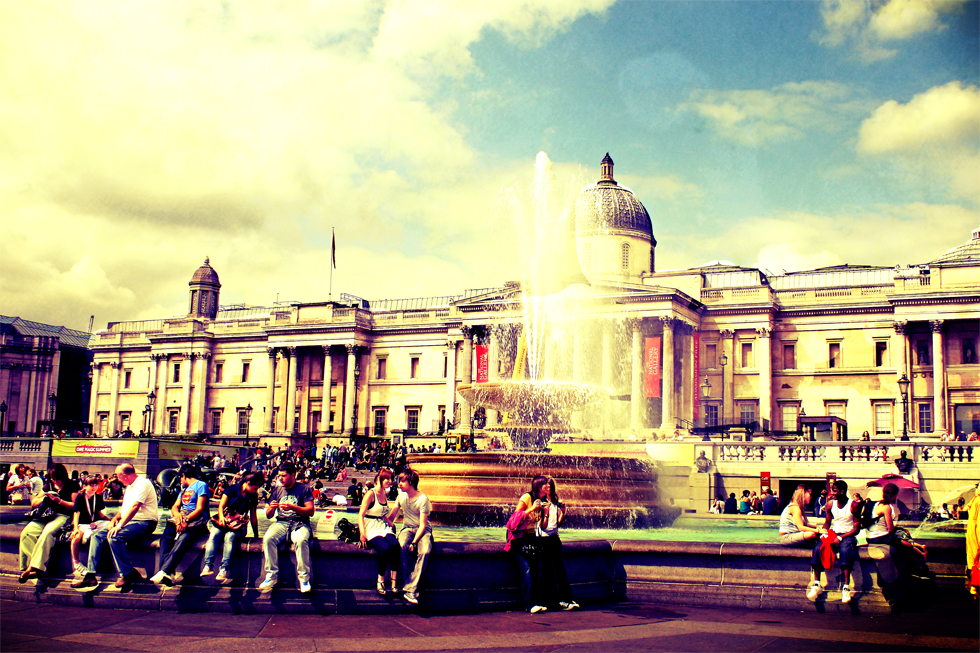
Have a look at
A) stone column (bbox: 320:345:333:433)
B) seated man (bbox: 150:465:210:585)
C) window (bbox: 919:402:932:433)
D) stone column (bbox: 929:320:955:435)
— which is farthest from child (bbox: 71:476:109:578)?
stone column (bbox: 320:345:333:433)

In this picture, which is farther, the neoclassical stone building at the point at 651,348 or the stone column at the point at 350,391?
the stone column at the point at 350,391

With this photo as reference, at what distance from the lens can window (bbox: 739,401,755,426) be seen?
55.2 m

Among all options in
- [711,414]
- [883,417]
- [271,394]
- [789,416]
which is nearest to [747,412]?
[711,414]

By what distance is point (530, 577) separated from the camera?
34.2 feet

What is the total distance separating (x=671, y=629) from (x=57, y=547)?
6909mm

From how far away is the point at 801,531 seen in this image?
36.3 ft

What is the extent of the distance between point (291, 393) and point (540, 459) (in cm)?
5163

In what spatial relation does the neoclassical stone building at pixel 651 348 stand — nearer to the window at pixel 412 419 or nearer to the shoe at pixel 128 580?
the window at pixel 412 419

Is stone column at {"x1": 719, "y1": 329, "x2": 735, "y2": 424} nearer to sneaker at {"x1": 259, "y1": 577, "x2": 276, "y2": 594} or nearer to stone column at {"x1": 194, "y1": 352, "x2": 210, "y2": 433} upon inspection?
stone column at {"x1": 194, "y1": 352, "x2": 210, "y2": 433}

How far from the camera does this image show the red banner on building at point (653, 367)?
52719 millimetres

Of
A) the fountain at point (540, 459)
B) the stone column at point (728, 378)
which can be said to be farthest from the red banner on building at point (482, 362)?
the stone column at point (728, 378)

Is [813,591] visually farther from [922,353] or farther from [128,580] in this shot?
[922,353]

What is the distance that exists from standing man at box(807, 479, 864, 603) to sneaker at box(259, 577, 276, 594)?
579cm

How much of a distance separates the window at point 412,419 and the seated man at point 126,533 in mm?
57079
